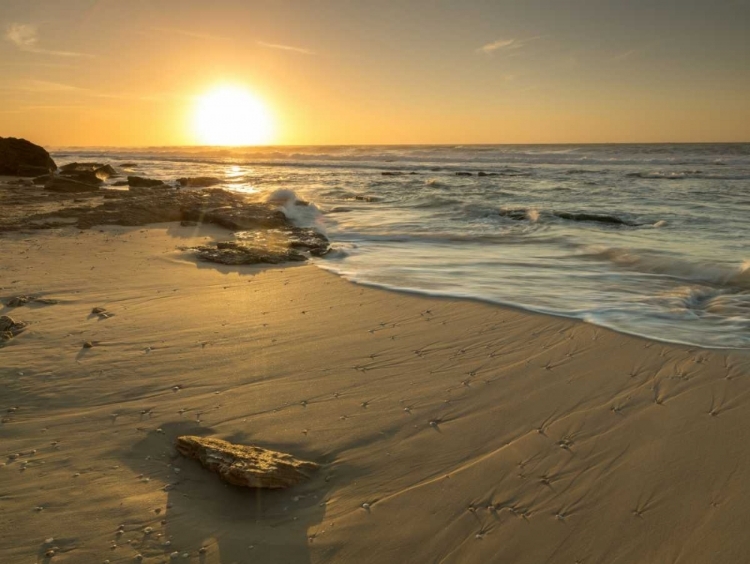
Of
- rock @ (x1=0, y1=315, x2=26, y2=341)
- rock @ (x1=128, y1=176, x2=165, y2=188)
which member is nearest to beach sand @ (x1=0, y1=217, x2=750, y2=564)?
rock @ (x1=0, y1=315, x2=26, y2=341)

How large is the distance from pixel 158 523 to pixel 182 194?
504 inches

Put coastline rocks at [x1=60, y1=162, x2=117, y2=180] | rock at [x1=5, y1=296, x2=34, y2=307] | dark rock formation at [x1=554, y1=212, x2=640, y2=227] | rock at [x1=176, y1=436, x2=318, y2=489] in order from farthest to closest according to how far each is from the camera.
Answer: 1. coastline rocks at [x1=60, y1=162, x2=117, y2=180]
2. dark rock formation at [x1=554, y1=212, x2=640, y2=227]
3. rock at [x1=5, y1=296, x2=34, y2=307]
4. rock at [x1=176, y1=436, x2=318, y2=489]

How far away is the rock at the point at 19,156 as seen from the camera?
2306 cm

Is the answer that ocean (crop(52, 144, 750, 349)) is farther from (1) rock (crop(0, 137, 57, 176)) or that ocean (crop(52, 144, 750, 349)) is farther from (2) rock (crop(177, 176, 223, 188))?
(1) rock (crop(0, 137, 57, 176))

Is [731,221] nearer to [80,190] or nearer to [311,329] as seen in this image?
[311,329]

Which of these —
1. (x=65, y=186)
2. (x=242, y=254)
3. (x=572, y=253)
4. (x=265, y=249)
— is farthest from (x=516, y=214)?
(x=65, y=186)

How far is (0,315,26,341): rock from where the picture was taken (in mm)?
4480

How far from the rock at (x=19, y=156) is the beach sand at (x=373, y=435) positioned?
22.6 m

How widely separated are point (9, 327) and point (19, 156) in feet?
77.5

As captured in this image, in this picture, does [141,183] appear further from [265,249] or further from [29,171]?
[265,249]

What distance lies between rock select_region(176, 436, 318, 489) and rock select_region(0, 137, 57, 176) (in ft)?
82.1

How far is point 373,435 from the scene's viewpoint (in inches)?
130

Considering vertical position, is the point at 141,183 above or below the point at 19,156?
below

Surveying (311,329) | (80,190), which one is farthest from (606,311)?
(80,190)
